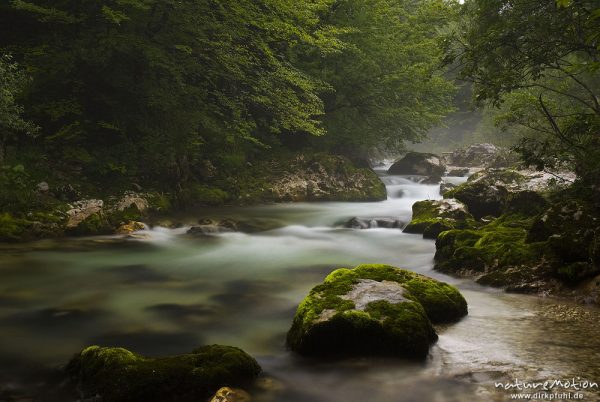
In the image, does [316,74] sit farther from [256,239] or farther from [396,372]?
[396,372]

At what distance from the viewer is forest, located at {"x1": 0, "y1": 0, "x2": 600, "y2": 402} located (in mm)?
4883

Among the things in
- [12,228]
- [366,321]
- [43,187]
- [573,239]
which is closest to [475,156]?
[573,239]

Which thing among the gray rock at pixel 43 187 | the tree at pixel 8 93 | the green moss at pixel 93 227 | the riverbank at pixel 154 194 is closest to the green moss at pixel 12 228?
the riverbank at pixel 154 194

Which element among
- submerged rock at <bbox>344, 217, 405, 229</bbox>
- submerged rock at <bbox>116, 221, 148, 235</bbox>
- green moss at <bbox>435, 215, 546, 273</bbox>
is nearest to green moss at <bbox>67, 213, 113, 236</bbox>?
submerged rock at <bbox>116, 221, 148, 235</bbox>

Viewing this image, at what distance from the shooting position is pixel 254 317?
6.86 m

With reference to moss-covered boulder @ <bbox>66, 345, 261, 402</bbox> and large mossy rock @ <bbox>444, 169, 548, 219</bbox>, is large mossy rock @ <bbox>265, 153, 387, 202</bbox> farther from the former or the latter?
moss-covered boulder @ <bbox>66, 345, 261, 402</bbox>

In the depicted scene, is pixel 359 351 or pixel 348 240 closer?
pixel 359 351

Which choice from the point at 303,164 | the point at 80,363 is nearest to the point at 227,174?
the point at 303,164

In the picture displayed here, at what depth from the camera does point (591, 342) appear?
16.9ft

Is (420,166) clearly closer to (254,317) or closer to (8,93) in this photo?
(8,93)

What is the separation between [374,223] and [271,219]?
11.8ft

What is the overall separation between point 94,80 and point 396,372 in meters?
15.0

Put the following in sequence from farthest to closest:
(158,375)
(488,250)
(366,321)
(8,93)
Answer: (8,93), (488,250), (366,321), (158,375)

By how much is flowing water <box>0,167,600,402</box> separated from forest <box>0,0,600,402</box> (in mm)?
44
